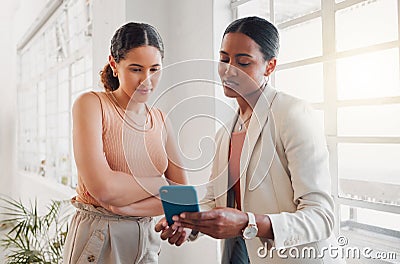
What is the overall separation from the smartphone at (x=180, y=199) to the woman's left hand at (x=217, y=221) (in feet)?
0.04

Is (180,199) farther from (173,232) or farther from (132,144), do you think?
(132,144)

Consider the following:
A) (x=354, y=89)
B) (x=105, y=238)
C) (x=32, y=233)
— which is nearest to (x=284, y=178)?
(x=354, y=89)

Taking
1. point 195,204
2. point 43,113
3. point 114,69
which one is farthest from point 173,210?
point 43,113

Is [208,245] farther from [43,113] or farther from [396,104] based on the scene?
[43,113]

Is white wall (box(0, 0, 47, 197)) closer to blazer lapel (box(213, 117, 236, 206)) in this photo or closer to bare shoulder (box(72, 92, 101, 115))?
bare shoulder (box(72, 92, 101, 115))

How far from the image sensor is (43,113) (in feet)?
10.1

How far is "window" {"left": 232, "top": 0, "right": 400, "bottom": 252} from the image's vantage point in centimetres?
126

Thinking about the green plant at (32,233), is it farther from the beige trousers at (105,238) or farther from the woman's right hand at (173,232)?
the woman's right hand at (173,232)

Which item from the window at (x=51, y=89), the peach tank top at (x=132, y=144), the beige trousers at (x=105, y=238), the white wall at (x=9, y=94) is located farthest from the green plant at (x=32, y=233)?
the peach tank top at (x=132, y=144)

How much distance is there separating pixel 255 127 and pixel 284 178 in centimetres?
15

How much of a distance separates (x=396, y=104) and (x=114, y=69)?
79 centimetres

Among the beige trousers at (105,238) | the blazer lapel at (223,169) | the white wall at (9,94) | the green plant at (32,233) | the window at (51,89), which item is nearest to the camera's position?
the blazer lapel at (223,169)

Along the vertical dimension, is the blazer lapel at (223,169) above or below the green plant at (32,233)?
above

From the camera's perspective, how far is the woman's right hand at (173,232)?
44.2 inches
